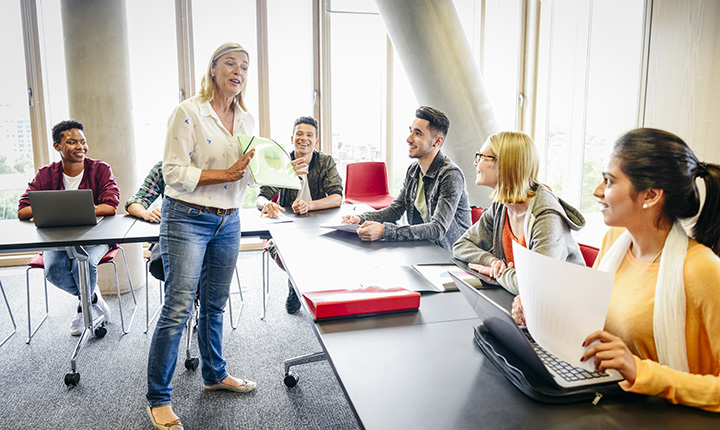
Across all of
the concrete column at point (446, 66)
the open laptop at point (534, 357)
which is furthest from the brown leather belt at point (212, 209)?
the concrete column at point (446, 66)

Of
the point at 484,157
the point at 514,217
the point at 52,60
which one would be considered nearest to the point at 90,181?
the point at 52,60

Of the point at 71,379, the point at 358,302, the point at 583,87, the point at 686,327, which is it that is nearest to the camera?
the point at 686,327

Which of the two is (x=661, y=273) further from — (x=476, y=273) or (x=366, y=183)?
(x=366, y=183)

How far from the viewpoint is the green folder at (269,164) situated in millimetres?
2152

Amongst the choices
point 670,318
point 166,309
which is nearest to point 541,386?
point 670,318

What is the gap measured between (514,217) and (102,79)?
3.66 meters

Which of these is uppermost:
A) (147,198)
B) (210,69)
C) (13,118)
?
(210,69)

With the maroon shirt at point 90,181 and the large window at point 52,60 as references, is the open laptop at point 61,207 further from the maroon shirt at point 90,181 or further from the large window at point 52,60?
the large window at point 52,60

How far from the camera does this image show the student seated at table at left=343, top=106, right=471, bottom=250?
2523 mm

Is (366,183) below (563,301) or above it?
below

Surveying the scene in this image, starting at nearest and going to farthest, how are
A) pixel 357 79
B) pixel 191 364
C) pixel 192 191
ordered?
pixel 192 191
pixel 191 364
pixel 357 79

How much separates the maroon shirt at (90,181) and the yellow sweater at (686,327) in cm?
325

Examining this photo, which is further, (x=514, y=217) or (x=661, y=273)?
(x=514, y=217)

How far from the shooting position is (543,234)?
1.80 meters
